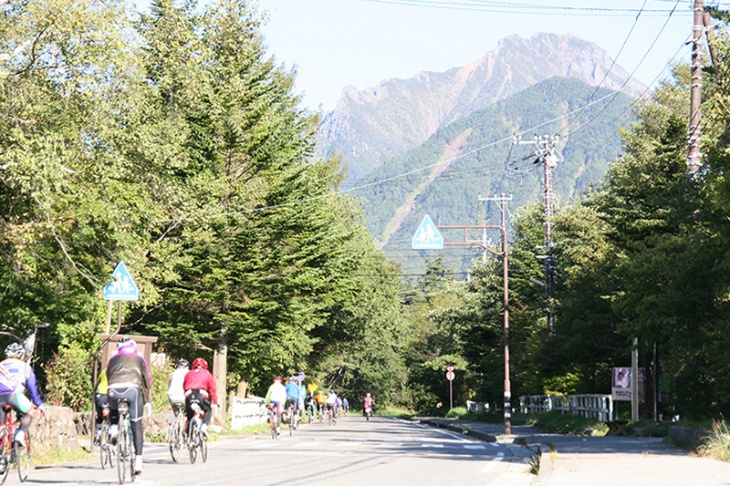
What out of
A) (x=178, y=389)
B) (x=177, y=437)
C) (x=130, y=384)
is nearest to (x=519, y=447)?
(x=178, y=389)

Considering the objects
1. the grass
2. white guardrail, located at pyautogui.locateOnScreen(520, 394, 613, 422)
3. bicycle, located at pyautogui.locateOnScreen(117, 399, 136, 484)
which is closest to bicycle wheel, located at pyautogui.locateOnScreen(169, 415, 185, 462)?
bicycle, located at pyautogui.locateOnScreen(117, 399, 136, 484)

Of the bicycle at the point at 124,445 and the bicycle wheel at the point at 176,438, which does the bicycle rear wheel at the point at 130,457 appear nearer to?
the bicycle at the point at 124,445

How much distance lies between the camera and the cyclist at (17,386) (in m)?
14.0

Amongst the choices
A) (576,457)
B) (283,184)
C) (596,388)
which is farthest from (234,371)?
(576,457)

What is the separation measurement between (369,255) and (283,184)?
3009 cm

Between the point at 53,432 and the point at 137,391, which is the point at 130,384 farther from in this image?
the point at 53,432

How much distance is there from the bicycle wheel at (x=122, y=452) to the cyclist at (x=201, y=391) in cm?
414

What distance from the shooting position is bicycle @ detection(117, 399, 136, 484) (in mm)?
13844

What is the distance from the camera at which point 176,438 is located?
18812 mm

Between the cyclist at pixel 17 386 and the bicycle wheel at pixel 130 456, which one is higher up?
the cyclist at pixel 17 386

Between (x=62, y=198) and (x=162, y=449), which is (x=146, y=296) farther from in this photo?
(x=162, y=449)

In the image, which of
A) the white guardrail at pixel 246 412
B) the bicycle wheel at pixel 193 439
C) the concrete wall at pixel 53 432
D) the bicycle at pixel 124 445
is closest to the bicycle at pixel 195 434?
the bicycle wheel at pixel 193 439

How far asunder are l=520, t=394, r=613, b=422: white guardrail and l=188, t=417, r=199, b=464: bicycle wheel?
73.2ft

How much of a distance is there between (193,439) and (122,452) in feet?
13.9
